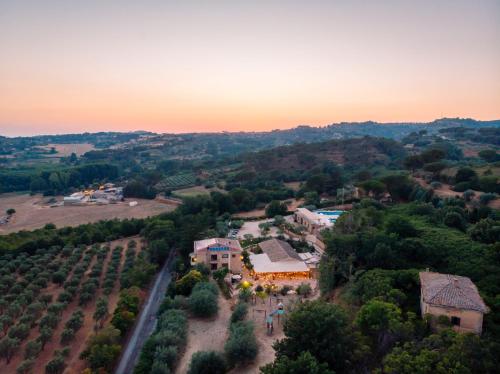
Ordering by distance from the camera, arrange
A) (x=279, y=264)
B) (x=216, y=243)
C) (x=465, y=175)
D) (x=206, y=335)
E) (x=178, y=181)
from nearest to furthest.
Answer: (x=206, y=335) < (x=279, y=264) < (x=216, y=243) < (x=465, y=175) < (x=178, y=181)

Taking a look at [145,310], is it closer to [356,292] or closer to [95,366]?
[95,366]

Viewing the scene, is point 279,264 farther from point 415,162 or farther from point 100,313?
point 415,162

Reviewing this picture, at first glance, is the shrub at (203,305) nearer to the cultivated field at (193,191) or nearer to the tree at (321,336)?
the tree at (321,336)

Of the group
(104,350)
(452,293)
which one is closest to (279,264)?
(104,350)

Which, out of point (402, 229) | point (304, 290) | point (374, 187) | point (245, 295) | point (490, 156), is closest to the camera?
point (245, 295)

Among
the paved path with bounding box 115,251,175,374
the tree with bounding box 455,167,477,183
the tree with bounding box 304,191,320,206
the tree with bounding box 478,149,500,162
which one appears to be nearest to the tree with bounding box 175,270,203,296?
the paved path with bounding box 115,251,175,374

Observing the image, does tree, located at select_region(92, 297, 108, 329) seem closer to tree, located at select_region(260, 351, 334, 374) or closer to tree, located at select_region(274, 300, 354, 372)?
tree, located at select_region(274, 300, 354, 372)

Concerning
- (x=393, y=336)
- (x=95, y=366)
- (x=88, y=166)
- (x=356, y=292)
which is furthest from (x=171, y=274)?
(x=88, y=166)
